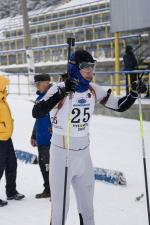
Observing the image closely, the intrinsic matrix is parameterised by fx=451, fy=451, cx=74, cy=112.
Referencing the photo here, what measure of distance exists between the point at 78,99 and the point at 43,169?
7.55ft

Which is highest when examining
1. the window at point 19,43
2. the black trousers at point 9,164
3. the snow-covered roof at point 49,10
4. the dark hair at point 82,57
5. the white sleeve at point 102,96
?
the snow-covered roof at point 49,10

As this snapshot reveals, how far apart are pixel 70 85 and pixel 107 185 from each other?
3.04m

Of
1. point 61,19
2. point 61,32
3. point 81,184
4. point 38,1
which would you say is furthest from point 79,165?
point 38,1

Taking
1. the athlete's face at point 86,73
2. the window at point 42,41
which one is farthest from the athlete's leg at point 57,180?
the window at point 42,41

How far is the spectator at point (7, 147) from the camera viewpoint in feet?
19.4

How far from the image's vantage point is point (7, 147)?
6039mm

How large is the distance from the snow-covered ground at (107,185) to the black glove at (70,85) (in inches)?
78.8

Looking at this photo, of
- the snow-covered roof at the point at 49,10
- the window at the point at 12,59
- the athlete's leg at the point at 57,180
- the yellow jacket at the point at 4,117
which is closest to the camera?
the athlete's leg at the point at 57,180

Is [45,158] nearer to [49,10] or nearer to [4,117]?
[4,117]

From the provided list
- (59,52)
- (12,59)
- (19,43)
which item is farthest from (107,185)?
(19,43)

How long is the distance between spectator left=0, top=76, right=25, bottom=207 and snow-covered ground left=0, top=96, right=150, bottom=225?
21 centimetres

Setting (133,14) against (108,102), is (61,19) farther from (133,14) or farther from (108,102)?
(108,102)

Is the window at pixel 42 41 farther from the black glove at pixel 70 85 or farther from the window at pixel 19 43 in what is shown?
the black glove at pixel 70 85

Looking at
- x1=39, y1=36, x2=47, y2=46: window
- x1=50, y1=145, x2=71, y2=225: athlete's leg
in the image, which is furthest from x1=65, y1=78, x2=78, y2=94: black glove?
x1=39, y1=36, x2=47, y2=46: window
